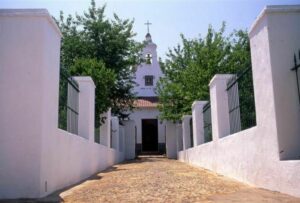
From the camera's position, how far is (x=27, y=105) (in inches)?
209

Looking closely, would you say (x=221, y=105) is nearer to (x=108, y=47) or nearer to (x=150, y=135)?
(x=108, y=47)

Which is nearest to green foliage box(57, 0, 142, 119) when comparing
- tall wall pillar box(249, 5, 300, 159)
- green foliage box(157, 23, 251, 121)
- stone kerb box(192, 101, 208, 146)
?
green foliage box(157, 23, 251, 121)

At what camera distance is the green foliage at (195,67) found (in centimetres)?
1644

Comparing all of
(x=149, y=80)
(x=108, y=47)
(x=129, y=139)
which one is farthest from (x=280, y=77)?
(x=149, y=80)

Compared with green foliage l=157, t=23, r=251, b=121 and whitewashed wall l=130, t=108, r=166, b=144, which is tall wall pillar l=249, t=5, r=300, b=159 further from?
whitewashed wall l=130, t=108, r=166, b=144

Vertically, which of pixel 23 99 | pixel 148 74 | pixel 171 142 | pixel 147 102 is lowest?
pixel 23 99

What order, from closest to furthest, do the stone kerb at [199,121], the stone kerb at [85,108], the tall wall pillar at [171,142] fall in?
the stone kerb at [85,108] → the stone kerb at [199,121] → the tall wall pillar at [171,142]

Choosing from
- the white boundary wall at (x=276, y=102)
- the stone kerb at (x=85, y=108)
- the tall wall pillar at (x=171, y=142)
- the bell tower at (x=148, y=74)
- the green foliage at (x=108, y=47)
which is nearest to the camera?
the white boundary wall at (x=276, y=102)

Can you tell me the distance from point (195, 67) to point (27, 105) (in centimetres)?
1223

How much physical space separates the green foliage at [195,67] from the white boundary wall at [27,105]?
386 inches

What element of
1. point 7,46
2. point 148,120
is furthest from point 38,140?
point 148,120

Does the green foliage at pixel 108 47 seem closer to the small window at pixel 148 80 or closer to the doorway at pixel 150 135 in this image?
the doorway at pixel 150 135

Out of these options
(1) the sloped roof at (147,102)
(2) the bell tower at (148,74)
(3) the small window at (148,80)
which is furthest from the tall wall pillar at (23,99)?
(3) the small window at (148,80)

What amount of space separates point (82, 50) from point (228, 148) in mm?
13088
